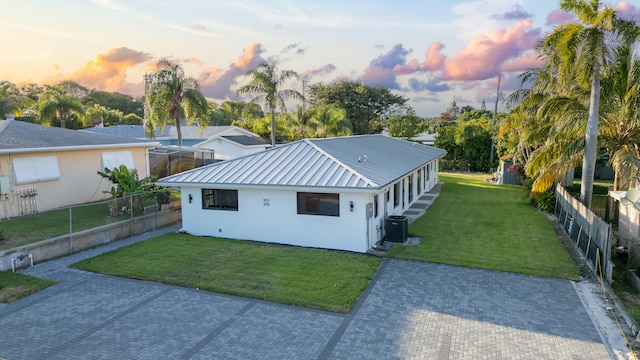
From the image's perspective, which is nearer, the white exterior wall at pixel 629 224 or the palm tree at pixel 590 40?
the white exterior wall at pixel 629 224

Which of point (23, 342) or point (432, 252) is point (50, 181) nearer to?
point (23, 342)

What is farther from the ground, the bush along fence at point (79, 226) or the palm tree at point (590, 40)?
the palm tree at point (590, 40)

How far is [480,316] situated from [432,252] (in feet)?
15.1

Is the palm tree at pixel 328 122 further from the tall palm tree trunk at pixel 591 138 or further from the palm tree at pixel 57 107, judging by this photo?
the tall palm tree trunk at pixel 591 138

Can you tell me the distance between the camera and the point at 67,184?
18656 mm

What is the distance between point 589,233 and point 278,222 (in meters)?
10.0

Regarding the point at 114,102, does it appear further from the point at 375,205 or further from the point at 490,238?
the point at 490,238

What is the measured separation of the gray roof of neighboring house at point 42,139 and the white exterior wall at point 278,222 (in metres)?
6.78

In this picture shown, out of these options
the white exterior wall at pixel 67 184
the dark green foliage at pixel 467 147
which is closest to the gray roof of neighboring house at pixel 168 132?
the white exterior wall at pixel 67 184

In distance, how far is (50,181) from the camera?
699 inches

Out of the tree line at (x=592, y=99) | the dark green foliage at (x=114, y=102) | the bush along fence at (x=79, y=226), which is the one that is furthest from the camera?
the dark green foliage at (x=114, y=102)

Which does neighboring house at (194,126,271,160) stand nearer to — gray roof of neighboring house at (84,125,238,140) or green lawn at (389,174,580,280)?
gray roof of neighboring house at (84,125,238,140)

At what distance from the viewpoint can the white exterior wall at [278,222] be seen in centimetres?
1339

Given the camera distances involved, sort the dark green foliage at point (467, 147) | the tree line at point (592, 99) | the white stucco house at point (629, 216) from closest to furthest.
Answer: the white stucco house at point (629, 216)
the tree line at point (592, 99)
the dark green foliage at point (467, 147)
